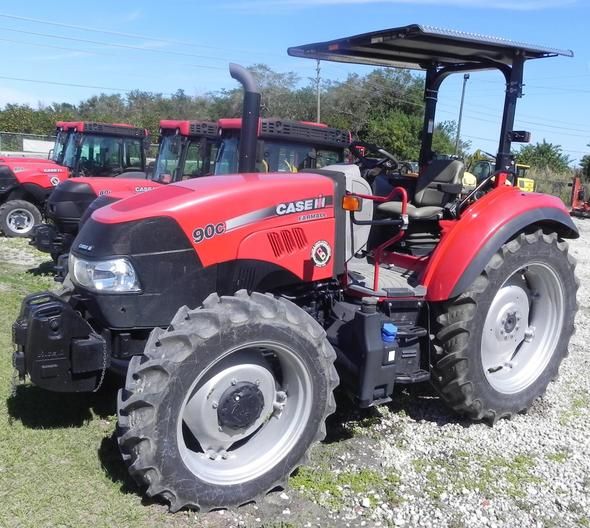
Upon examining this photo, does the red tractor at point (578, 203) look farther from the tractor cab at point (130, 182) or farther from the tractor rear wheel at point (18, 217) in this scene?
the tractor rear wheel at point (18, 217)

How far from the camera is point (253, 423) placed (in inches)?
122

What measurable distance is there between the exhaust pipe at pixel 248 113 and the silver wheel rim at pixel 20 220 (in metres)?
8.42

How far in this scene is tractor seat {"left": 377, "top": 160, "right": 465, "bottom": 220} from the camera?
14.4 ft

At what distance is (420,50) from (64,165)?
9760mm

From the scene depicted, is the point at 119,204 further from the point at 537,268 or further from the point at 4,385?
the point at 537,268

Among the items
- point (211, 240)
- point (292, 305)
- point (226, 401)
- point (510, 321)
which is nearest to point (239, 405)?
point (226, 401)

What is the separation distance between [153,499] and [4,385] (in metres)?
1.78

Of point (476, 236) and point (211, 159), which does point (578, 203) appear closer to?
point (211, 159)

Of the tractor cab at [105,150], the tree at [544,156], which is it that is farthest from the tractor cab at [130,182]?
the tree at [544,156]

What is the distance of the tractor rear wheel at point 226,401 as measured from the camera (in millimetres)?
2730

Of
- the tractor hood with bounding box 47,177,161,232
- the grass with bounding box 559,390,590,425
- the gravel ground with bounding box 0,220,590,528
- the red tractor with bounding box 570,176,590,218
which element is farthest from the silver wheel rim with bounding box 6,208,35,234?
the red tractor with bounding box 570,176,590,218

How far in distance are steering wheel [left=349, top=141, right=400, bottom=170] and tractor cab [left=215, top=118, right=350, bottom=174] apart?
11.4 feet

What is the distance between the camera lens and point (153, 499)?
116 inches

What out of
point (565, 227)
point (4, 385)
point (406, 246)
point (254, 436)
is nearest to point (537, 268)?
point (565, 227)
